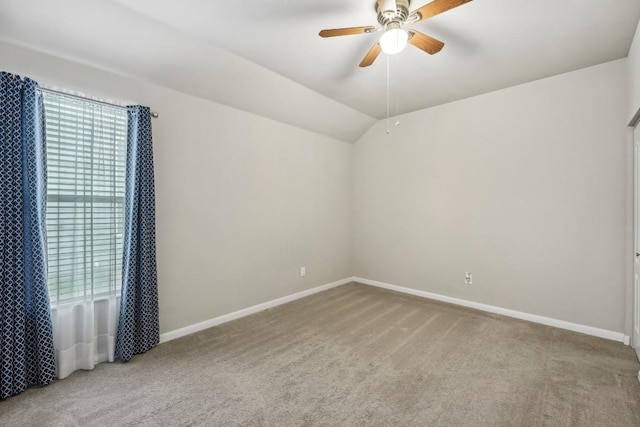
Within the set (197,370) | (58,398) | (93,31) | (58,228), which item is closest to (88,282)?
(58,228)

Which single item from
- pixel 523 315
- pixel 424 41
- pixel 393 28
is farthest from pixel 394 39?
pixel 523 315

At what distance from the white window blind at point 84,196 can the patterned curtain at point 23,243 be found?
0.37 feet

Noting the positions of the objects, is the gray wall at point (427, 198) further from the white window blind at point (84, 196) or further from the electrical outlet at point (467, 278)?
the white window blind at point (84, 196)

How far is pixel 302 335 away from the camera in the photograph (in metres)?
3.01

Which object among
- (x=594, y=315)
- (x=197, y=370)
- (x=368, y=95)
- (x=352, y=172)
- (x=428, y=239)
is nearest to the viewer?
(x=197, y=370)

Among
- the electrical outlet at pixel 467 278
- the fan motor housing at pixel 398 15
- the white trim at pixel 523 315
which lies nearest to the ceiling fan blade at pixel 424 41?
the fan motor housing at pixel 398 15

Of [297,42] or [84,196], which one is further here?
[297,42]

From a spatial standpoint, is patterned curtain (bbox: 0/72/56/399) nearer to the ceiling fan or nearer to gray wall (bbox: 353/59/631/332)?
the ceiling fan

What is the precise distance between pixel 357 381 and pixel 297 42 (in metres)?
2.69

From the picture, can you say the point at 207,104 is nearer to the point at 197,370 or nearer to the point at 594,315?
the point at 197,370

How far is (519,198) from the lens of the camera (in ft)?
11.1

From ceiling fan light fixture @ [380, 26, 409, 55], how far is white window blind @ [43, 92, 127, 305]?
7.00 feet

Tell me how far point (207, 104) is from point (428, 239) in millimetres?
3163

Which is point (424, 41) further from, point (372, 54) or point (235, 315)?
point (235, 315)
